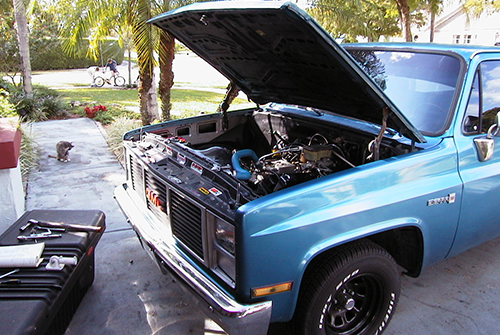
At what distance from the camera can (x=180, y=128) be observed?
13.7ft

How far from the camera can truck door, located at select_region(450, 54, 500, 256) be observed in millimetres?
2961

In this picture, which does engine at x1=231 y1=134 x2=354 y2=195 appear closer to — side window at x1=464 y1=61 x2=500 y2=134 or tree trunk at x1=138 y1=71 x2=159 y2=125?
side window at x1=464 y1=61 x2=500 y2=134

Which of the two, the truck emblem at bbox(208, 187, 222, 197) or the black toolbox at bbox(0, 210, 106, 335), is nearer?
the black toolbox at bbox(0, 210, 106, 335)

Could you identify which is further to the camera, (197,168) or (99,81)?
(99,81)

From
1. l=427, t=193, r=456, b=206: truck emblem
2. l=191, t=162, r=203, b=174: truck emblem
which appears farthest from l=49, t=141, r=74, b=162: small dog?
l=427, t=193, r=456, b=206: truck emblem

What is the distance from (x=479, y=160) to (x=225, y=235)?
1933mm

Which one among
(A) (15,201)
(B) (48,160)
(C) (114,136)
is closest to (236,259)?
(A) (15,201)

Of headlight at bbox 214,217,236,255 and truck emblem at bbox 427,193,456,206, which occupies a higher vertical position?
truck emblem at bbox 427,193,456,206

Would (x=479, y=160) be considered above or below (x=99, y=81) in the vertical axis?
below

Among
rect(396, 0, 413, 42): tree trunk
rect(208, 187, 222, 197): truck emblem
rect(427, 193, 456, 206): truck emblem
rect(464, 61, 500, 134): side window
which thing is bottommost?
rect(427, 193, 456, 206): truck emblem

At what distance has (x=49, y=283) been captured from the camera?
2637mm

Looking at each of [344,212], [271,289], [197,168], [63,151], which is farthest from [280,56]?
[63,151]

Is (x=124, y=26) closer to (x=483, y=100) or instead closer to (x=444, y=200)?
(x=483, y=100)

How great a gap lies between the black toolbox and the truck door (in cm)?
273
